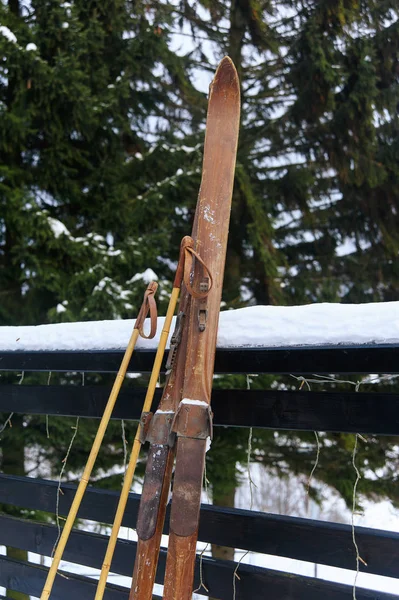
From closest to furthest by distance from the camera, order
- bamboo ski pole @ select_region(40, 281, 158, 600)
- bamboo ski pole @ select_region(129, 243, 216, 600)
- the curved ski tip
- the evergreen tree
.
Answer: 1. bamboo ski pole @ select_region(129, 243, 216, 600)
2. bamboo ski pole @ select_region(40, 281, 158, 600)
3. the curved ski tip
4. the evergreen tree

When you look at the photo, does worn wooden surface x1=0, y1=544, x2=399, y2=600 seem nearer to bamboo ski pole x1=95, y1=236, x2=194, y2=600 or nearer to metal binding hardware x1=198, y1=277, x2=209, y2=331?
bamboo ski pole x1=95, y1=236, x2=194, y2=600

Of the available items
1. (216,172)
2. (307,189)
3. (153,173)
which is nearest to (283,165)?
(307,189)

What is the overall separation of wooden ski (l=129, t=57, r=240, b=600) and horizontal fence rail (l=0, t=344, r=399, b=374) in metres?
0.14

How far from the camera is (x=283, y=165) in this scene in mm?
7930

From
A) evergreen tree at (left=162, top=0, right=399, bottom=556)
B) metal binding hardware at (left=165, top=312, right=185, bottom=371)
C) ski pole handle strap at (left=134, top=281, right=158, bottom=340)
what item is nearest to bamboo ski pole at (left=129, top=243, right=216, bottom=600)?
metal binding hardware at (left=165, top=312, right=185, bottom=371)

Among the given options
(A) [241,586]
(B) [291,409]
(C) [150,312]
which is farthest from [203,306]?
(A) [241,586]

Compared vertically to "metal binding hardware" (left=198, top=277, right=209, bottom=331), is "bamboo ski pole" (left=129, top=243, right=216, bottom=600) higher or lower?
lower

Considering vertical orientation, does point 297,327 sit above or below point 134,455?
above

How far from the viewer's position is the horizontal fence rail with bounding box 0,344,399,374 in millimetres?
1452

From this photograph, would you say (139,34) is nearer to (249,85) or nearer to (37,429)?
(249,85)

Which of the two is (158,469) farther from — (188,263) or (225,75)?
(225,75)

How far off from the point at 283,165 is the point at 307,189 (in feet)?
1.57

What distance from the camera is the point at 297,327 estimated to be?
1525 mm

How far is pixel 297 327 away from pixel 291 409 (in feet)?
1.06
